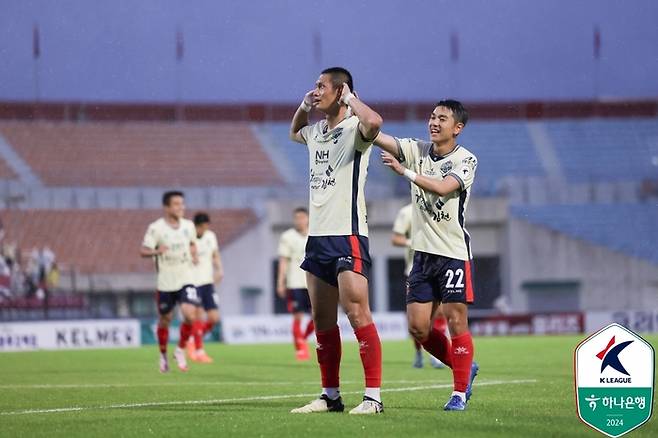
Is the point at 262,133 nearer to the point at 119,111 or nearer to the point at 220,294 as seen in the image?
the point at 119,111

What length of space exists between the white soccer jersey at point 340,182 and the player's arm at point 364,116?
16 centimetres

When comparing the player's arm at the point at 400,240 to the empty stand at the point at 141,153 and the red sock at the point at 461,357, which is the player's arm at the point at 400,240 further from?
the empty stand at the point at 141,153

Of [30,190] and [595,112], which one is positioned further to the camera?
[595,112]

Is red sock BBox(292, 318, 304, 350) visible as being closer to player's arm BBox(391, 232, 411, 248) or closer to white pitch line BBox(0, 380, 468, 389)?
player's arm BBox(391, 232, 411, 248)

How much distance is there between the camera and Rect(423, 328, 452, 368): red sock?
10414mm

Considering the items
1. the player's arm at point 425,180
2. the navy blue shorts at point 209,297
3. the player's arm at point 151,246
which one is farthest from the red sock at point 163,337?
the player's arm at point 425,180

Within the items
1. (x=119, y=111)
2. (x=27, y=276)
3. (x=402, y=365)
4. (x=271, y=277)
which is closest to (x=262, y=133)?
(x=119, y=111)

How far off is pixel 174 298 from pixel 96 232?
28993 mm

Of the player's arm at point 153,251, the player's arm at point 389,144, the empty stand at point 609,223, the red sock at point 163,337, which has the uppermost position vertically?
the empty stand at point 609,223

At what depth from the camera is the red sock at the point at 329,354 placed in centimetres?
969

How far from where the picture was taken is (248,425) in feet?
27.7

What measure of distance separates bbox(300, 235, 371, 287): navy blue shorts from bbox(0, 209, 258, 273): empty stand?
3416cm

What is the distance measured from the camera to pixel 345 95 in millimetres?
9305

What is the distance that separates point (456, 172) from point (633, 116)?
51.9 metres
